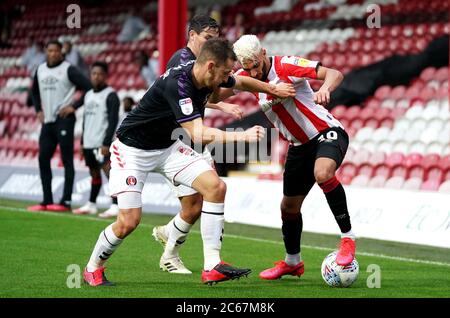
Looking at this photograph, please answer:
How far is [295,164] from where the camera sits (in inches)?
330

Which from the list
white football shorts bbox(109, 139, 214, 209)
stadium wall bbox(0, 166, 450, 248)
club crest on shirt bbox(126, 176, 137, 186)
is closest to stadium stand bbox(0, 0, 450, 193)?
stadium wall bbox(0, 166, 450, 248)

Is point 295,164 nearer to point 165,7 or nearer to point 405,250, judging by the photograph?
point 405,250

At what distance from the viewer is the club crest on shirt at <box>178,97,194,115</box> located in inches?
290

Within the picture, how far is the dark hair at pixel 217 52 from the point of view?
24.2 feet

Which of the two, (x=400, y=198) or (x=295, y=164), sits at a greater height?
(x=295, y=164)

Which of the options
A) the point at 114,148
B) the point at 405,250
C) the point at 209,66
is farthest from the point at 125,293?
the point at 405,250

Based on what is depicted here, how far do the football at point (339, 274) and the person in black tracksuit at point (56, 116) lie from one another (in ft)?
23.5

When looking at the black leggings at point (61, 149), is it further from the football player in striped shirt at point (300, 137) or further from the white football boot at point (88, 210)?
the football player in striped shirt at point (300, 137)

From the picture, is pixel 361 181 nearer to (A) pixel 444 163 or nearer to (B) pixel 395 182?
(B) pixel 395 182

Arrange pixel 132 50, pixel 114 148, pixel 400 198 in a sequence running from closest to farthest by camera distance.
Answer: pixel 114 148 → pixel 400 198 → pixel 132 50

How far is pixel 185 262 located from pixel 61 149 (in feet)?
18.0

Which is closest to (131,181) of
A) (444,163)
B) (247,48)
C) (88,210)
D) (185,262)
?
(247,48)

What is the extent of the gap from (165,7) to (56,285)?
9.28 m

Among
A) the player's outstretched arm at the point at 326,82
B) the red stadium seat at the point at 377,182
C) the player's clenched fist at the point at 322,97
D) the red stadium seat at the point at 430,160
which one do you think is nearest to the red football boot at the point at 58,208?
the red stadium seat at the point at 377,182
